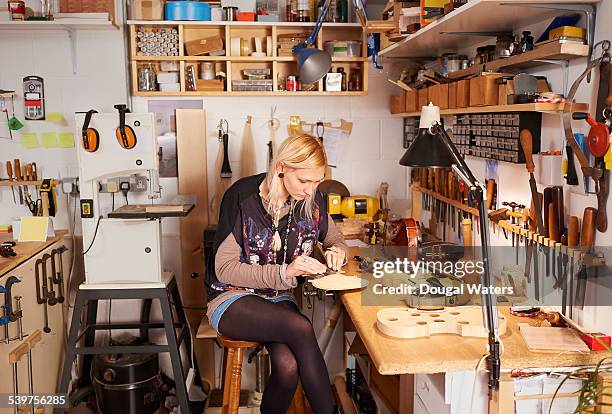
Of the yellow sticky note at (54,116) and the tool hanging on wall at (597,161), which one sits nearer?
the tool hanging on wall at (597,161)

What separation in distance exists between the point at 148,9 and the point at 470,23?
1.81m

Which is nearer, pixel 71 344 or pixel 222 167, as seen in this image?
pixel 71 344

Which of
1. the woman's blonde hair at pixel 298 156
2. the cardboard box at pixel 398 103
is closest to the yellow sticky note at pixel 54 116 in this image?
the woman's blonde hair at pixel 298 156

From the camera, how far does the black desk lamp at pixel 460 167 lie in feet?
5.55

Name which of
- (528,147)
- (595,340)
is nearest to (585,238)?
(595,340)

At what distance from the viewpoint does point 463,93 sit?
8.35ft

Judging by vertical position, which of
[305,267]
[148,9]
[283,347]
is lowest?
[283,347]

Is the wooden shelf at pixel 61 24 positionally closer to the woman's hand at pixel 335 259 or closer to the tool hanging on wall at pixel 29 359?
the tool hanging on wall at pixel 29 359

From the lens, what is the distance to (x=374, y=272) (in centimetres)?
265

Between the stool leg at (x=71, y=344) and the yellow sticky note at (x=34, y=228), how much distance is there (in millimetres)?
445

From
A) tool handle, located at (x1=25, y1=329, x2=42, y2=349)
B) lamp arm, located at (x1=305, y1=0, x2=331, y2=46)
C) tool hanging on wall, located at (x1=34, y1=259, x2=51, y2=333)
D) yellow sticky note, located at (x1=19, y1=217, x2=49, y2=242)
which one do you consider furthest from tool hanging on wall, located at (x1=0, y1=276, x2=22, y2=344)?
lamp arm, located at (x1=305, y1=0, x2=331, y2=46)

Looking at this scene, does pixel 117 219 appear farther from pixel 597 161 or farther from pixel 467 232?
pixel 597 161

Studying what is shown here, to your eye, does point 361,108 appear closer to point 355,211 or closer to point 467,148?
point 355,211

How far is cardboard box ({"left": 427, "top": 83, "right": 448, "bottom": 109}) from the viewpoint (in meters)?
2.75
